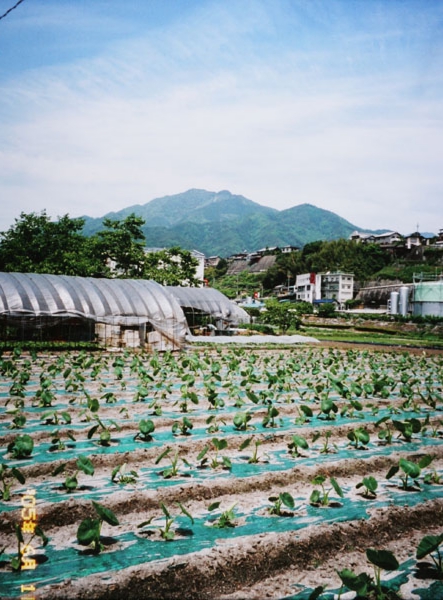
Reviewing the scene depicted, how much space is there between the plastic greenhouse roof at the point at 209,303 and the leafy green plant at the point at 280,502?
29404mm

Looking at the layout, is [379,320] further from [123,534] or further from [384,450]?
[123,534]

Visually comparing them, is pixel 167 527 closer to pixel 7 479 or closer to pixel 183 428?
pixel 7 479

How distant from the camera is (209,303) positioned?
3512 centimetres

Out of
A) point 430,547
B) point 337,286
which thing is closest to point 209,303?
point 430,547

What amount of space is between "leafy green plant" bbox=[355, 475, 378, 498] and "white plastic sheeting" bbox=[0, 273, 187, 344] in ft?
57.8

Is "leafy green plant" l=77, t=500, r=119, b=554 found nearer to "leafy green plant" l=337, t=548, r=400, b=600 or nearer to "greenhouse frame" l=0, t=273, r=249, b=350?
"leafy green plant" l=337, t=548, r=400, b=600

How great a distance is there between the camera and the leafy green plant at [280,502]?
14.1 feet

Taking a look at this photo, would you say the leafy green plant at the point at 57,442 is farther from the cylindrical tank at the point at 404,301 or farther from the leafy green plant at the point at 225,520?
the cylindrical tank at the point at 404,301

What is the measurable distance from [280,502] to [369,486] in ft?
3.10

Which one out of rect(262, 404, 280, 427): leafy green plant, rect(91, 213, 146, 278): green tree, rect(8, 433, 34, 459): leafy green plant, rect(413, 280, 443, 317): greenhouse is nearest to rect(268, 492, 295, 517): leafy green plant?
rect(262, 404, 280, 427): leafy green plant

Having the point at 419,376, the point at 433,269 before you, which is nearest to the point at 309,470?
the point at 419,376

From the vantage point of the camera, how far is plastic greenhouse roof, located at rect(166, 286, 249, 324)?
3475cm

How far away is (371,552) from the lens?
3.12 metres

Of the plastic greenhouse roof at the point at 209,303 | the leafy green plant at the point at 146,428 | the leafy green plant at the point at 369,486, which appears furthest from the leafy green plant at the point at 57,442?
the plastic greenhouse roof at the point at 209,303
